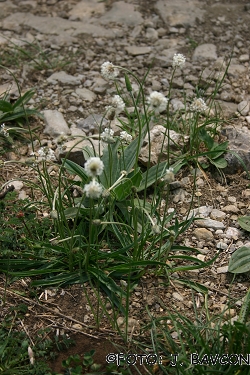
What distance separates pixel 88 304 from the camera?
7.82ft

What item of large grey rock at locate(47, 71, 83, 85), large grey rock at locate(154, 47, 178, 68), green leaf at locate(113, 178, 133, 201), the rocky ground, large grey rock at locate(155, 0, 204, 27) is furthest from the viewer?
large grey rock at locate(155, 0, 204, 27)

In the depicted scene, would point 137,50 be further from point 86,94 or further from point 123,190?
point 123,190

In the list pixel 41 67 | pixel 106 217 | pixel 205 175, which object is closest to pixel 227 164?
pixel 205 175

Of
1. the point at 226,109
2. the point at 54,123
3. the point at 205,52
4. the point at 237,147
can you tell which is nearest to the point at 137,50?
the point at 205,52

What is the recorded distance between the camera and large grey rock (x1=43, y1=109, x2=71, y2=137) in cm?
348

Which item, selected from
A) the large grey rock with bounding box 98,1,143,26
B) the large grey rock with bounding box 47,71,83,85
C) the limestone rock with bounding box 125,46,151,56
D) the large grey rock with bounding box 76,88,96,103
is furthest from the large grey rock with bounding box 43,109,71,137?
the large grey rock with bounding box 98,1,143,26

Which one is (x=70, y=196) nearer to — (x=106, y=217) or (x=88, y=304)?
(x=106, y=217)

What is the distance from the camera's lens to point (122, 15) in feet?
15.4

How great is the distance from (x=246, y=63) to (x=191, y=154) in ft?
4.52

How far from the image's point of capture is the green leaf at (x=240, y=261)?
251 centimetres

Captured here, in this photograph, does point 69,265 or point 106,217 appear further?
point 106,217

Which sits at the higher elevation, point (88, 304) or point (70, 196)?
point (70, 196)

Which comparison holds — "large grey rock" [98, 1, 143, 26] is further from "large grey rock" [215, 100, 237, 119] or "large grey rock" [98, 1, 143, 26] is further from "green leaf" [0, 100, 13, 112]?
"green leaf" [0, 100, 13, 112]

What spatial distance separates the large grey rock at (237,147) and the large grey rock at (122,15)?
1722 mm
